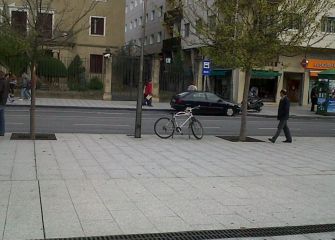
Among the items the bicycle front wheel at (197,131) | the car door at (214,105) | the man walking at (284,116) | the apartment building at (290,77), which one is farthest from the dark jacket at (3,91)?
the apartment building at (290,77)

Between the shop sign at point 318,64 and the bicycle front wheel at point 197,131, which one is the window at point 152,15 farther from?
the bicycle front wheel at point 197,131

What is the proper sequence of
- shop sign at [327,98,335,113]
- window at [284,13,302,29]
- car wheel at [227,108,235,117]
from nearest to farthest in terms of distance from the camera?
window at [284,13,302,29] → car wheel at [227,108,235,117] → shop sign at [327,98,335,113]

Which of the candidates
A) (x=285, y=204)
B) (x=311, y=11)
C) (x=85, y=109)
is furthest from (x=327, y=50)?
(x=285, y=204)

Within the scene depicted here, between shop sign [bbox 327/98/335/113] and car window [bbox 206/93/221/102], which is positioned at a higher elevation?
car window [bbox 206/93/221/102]

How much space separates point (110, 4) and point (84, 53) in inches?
198

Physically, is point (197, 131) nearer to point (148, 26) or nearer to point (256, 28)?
point (256, 28)

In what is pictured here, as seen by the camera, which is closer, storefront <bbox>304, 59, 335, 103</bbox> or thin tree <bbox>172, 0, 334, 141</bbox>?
thin tree <bbox>172, 0, 334, 141</bbox>

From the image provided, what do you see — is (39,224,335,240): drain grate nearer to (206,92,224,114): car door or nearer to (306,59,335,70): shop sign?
(206,92,224,114): car door

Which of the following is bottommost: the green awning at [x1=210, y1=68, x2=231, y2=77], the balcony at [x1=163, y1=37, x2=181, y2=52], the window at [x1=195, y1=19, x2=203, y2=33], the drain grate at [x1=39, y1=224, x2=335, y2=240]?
the drain grate at [x1=39, y1=224, x2=335, y2=240]

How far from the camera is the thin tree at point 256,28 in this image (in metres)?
15.0

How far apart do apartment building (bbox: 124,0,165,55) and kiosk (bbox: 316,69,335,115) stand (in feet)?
65.6

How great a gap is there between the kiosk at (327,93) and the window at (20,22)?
21311 millimetres

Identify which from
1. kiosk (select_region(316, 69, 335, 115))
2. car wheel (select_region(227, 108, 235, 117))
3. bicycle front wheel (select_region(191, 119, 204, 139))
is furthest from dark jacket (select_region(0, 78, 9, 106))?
kiosk (select_region(316, 69, 335, 115))

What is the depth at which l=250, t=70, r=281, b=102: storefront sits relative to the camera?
133 feet
